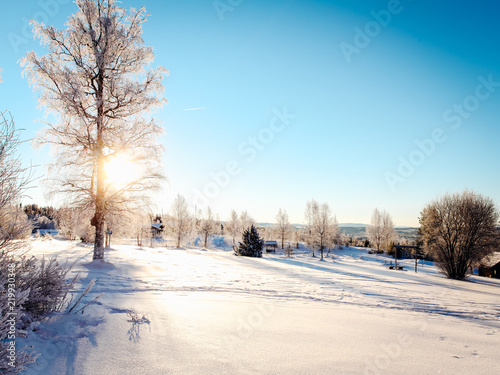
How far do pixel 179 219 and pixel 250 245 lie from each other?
661 inches

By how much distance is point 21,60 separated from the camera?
1006 centimetres

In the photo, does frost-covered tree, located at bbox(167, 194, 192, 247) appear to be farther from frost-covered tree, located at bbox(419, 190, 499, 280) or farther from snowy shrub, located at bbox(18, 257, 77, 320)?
snowy shrub, located at bbox(18, 257, 77, 320)

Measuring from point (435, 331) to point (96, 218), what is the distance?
12.2 meters

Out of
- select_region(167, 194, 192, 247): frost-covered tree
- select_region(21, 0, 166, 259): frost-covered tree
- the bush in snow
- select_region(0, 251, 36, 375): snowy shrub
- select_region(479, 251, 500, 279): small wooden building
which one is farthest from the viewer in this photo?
select_region(167, 194, 192, 247): frost-covered tree

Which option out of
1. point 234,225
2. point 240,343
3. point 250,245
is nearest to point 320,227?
point 250,245

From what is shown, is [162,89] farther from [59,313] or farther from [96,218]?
[59,313]

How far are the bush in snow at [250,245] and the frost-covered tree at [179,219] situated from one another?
14342 mm

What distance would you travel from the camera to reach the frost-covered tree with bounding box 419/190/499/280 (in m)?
22.7

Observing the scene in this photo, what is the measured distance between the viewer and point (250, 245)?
116 ft

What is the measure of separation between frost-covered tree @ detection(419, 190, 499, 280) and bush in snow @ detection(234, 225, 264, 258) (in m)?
19.9

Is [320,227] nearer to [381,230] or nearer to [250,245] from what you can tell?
[250,245]

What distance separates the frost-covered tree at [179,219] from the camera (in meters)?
45.2

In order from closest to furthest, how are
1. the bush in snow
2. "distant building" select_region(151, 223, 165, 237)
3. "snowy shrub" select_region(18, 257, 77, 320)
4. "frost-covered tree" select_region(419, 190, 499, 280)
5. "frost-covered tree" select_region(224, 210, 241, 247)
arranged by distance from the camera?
"snowy shrub" select_region(18, 257, 77, 320), "frost-covered tree" select_region(419, 190, 499, 280), the bush in snow, "distant building" select_region(151, 223, 165, 237), "frost-covered tree" select_region(224, 210, 241, 247)

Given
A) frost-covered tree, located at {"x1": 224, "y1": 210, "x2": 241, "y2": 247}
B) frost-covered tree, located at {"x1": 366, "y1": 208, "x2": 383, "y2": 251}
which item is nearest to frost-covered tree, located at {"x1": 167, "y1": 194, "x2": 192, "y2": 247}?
frost-covered tree, located at {"x1": 224, "y1": 210, "x2": 241, "y2": 247}
